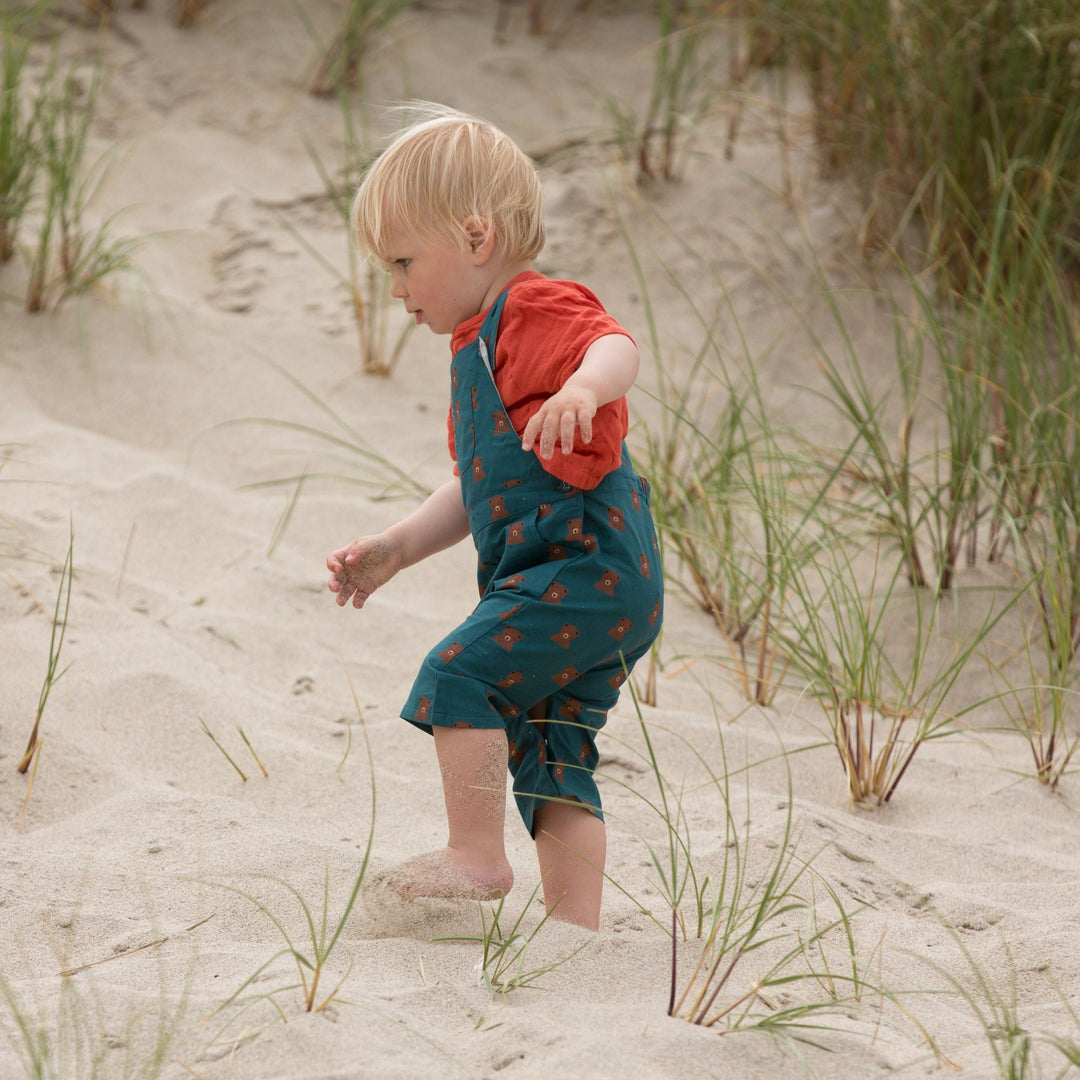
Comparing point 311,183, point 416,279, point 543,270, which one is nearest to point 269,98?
point 311,183

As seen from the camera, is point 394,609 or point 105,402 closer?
point 394,609

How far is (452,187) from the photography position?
5.22 ft

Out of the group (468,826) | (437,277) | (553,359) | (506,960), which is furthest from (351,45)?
(506,960)

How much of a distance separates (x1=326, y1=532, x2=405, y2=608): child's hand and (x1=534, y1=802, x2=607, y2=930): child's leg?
37 centimetres

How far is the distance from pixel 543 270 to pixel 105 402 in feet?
4.44

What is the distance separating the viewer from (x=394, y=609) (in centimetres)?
267

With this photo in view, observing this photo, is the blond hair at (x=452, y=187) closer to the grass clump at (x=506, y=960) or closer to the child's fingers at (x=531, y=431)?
the child's fingers at (x=531, y=431)

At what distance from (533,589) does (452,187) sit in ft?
1.65

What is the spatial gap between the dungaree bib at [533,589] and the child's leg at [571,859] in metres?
0.03

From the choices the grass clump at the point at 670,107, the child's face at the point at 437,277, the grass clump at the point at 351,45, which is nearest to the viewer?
the child's face at the point at 437,277

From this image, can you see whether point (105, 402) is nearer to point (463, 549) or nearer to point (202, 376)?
point (202, 376)

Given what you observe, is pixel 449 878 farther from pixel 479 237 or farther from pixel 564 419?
pixel 479 237

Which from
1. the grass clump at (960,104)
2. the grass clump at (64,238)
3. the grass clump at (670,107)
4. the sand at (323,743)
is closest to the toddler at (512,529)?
the sand at (323,743)

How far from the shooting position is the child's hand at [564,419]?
138 centimetres
